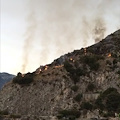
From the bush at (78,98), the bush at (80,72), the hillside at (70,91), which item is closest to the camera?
the hillside at (70,91)

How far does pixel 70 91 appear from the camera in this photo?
85.6 m

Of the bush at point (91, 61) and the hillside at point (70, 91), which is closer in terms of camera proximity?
the hillside at point (70, 91)

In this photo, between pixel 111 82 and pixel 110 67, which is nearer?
pixel 111 82

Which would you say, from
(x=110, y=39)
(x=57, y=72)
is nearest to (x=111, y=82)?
(x=57, y=72)

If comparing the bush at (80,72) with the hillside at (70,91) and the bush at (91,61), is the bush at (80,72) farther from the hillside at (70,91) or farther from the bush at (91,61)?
the bush at (91,61)

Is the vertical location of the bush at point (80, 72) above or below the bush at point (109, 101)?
above

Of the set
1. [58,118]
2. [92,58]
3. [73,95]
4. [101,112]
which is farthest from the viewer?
[92,58]

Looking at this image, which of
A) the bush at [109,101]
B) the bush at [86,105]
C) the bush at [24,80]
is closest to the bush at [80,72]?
the bush at [109,101]

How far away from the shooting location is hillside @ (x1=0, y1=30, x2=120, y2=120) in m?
76.2

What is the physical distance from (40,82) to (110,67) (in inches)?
960

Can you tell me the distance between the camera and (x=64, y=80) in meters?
89.9

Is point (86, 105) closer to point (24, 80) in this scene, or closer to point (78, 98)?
point (78, 98)

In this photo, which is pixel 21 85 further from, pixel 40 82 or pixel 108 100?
pixel 108 100

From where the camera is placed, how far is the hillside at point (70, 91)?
250 ft
